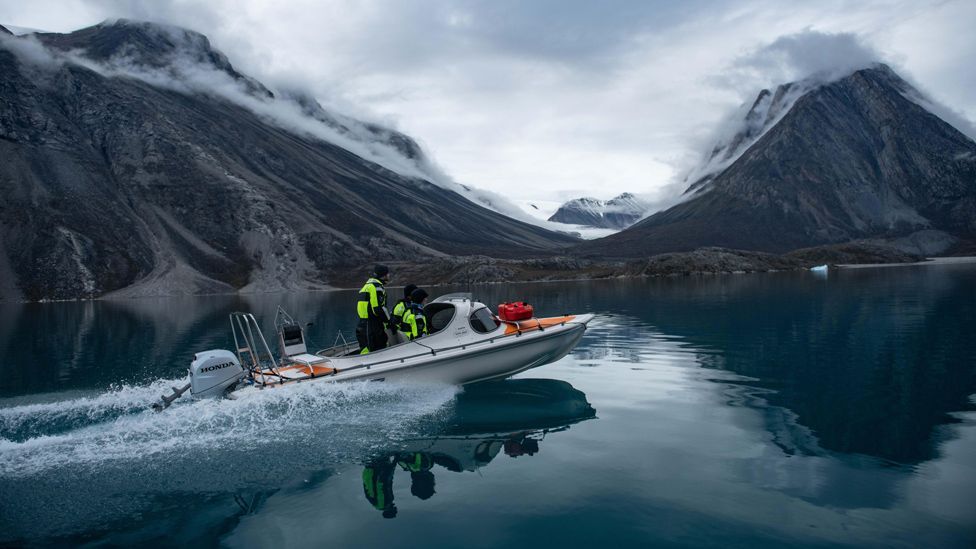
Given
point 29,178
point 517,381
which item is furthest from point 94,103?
point 517,381

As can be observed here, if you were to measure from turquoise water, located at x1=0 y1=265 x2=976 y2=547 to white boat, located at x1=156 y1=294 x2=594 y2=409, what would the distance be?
52cm

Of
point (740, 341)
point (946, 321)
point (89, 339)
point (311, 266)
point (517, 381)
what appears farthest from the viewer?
point (311, 266)

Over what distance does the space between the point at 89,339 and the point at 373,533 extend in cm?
3626

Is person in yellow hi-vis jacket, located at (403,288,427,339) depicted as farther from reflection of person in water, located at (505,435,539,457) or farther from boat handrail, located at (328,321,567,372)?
reflection of person in water, located at (505,435,539,457)

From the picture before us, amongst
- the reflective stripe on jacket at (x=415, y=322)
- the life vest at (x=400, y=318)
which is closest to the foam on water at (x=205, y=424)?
the reflective stripe on jacket at (x=415, y=322)

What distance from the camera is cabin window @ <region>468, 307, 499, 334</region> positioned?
1712 cm

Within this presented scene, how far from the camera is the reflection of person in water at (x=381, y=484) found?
9336 mm

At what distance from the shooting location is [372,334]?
55.1 ft

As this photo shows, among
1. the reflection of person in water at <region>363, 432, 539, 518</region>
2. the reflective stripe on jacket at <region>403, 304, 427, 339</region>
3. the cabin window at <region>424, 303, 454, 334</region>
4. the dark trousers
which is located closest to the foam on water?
the reflection of person in water at <region>363, 432, 539, 518</region>

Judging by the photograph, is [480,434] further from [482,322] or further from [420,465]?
[482,322]

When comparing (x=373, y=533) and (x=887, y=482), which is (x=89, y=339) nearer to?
(x=373, y=533)

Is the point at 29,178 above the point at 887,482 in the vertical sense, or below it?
above

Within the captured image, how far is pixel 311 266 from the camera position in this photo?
13988cm

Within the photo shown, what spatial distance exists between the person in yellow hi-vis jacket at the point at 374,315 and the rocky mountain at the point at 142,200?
361 feet
